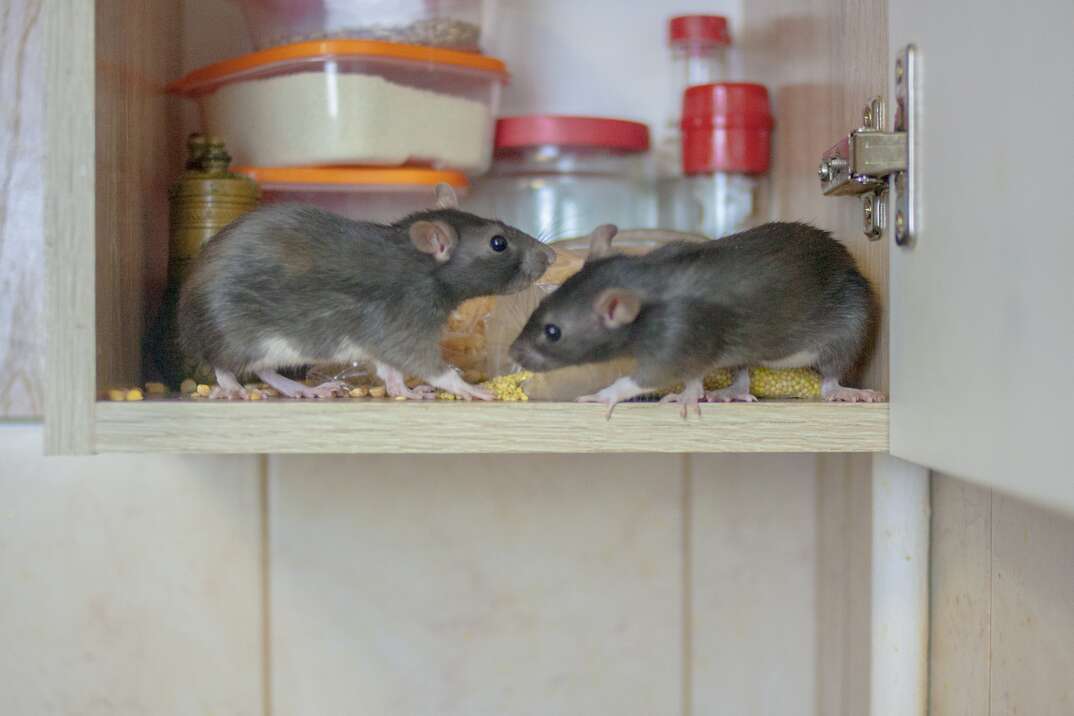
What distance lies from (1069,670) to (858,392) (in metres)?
0.23

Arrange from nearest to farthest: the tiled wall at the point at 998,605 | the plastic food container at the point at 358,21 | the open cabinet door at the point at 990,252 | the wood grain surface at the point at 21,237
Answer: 1. the open cabinet door at the point at 990,252
2. the tiled wall at the point at 998,605
3. the plastic food container at the point at 358,21
4. the wood grain surface at the point at 21,237

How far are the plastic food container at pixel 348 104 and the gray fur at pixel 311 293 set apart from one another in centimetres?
11

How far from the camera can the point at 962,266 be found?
636 mm

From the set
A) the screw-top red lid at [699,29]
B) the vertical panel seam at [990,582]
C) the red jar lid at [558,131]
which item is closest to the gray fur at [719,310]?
the vertical panel seam at [990,582]

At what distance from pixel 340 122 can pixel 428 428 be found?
35cm

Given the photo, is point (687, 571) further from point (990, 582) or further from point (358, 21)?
point (358, 21)

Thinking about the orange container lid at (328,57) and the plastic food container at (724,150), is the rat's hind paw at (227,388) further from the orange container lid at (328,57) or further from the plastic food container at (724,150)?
the plastic food container at (724,150)

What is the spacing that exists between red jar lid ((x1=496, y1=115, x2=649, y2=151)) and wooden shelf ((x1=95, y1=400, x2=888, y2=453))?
1.34 feet

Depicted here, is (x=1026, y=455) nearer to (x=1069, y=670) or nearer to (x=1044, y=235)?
(x=1044, y=235)

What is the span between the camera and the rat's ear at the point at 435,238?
2.89 feet

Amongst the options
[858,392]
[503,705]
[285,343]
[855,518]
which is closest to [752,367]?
[858,392]

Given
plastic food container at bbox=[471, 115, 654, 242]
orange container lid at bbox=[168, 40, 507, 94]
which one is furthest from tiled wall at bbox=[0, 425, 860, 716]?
orange container lid at bbox=[168, 40, 507, 94]

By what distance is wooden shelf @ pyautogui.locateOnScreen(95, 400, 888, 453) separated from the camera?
2.43 feet

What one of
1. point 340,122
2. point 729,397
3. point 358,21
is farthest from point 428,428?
point 358,21
